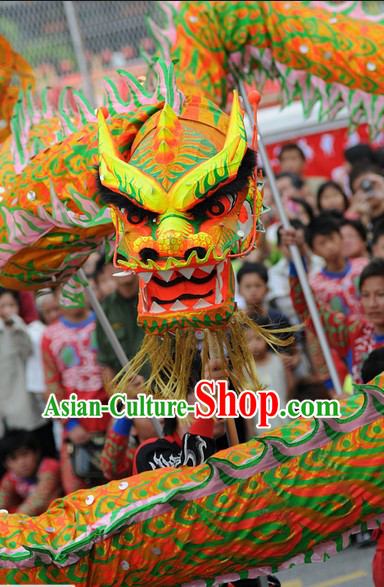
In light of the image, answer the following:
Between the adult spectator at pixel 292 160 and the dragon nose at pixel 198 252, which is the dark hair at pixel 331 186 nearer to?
the adult spectator at pixel 292 160

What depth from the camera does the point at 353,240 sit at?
555 centimetres

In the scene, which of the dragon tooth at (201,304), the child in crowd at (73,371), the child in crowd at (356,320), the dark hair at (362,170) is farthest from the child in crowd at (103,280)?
the dragon tooth at (201,304)

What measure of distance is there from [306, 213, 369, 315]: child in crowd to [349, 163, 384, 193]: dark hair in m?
0.92

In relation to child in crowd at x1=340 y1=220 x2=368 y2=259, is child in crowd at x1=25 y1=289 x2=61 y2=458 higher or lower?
lower

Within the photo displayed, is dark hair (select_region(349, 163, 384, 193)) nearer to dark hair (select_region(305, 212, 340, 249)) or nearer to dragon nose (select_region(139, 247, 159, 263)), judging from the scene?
dark hair (select_region(305, 212, 340, 249))

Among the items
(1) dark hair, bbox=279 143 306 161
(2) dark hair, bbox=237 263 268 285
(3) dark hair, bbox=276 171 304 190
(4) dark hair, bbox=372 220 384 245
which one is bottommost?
(2) dark hair, bbox=237 263 268 285

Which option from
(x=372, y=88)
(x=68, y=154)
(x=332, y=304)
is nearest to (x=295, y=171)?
(x=332, y=304)

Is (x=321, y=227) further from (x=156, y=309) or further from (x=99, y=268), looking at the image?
(x=156, y=309)

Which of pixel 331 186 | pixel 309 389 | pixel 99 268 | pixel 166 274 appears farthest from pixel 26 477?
pixel 166 274

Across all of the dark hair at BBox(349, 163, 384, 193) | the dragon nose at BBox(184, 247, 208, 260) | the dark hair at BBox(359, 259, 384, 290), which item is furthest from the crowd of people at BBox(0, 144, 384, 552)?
the dragon nose at BBox(184, 247, 208, 260)

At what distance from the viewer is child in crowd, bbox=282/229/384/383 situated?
4586 mm

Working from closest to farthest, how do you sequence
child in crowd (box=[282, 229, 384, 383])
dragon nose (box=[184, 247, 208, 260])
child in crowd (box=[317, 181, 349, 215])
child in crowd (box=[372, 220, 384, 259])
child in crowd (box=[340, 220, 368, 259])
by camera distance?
dragon nose (box=[184, 247, 208, 260])
child in crowd (box=[282, 229, 384, 383])
child in crowd (box=[372, 220, 384, 259])
child in crowd (box=[340, 220, 368, 259])
child in crowd (box=[317, 181, 349, 215])

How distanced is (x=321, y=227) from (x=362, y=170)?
110 cm

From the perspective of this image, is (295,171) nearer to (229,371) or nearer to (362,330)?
(362,330)
